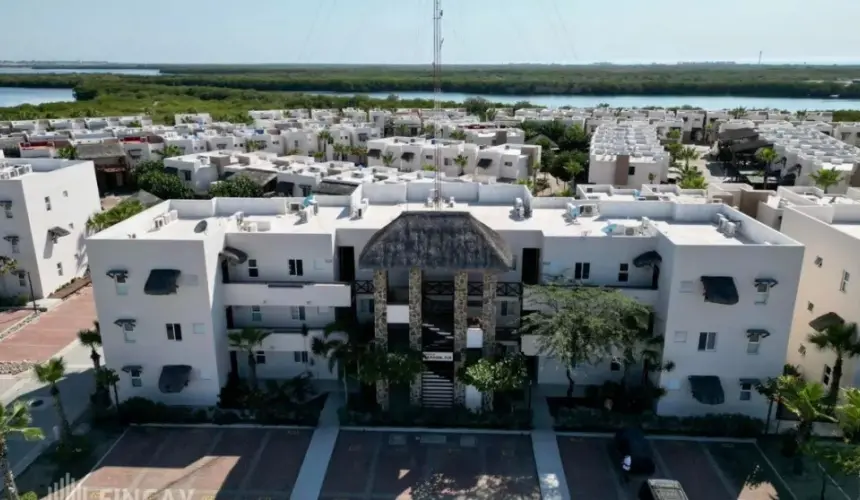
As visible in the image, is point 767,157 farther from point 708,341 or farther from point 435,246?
point 435,246

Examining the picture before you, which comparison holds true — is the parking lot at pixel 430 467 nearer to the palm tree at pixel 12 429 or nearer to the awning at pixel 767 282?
the palm tree at pixel 12 429

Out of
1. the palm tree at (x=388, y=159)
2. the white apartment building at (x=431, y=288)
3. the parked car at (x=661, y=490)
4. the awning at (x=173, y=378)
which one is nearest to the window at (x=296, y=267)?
the white apartment building at (x=431, y=288)

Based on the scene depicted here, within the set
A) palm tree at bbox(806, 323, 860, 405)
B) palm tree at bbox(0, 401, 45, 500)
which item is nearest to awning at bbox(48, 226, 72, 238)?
palm tree at bbox(0, 401, 45, 500)

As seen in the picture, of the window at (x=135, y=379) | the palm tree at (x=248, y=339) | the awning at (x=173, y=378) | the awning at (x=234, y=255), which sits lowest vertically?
the window at (x=135, y=379)

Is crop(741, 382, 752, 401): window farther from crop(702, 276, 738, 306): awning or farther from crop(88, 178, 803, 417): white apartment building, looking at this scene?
crop(702, 276, 738, 306): awning

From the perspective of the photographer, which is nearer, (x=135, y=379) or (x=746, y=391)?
(x=746, y=391)

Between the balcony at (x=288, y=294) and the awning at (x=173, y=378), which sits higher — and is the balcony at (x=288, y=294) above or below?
above

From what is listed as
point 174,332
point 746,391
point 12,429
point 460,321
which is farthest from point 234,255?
point 746,391
